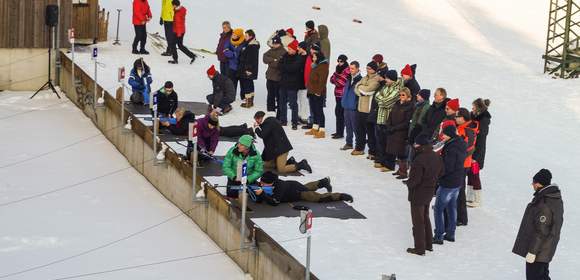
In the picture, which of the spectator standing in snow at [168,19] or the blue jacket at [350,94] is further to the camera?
the spectator standing in snow at [168,19]

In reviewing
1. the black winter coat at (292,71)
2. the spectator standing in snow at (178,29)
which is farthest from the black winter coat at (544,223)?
the spectator standing in snow at (178,29)

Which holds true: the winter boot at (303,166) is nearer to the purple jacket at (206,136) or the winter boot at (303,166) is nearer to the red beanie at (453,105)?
the purple jacket at (206,136)

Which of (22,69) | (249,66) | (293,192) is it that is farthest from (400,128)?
(22,69)

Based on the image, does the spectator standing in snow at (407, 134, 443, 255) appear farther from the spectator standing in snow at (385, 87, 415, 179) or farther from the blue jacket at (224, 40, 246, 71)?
the blue jacket at (224, 40, 246, 71)

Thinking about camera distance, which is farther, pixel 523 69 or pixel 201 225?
pixel 523 69

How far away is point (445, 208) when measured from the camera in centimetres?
1438

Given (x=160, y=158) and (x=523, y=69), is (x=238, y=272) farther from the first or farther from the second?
(x=523, y=69)

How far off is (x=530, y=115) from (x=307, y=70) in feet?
16.2

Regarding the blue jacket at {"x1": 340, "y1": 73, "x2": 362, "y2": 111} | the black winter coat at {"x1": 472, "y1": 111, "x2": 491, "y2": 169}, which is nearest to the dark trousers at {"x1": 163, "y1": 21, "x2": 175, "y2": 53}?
the blue jacket at {"x1": 340, "y1": 73, "x2": 362, "y2": 111}

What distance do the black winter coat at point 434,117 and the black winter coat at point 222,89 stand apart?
5.24 metres

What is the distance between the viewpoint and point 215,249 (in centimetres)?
1455

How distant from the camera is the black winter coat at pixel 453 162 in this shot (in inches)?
553

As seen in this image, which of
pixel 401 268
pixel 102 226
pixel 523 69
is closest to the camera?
pixel 401 268

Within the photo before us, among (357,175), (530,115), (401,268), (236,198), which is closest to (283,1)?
(530,115)
